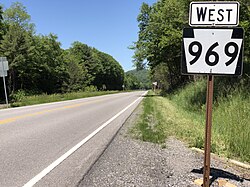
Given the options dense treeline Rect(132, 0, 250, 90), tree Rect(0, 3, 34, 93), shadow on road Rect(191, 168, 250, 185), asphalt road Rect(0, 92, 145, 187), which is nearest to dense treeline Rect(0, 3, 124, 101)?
tree Rect(0, 3, 34, 93)

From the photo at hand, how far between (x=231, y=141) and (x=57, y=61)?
55.2m

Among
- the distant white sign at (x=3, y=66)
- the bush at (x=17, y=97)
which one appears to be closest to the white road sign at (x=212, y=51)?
the distant white sign at (x=3, y=66)

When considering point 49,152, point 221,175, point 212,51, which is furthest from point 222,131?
point 49,152

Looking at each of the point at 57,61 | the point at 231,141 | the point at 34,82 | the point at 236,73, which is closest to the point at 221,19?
the point at 236,73

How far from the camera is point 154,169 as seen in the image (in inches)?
181

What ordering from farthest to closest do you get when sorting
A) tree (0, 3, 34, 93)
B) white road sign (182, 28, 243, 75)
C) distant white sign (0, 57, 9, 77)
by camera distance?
tree (0, 3, 34, 93), distant white sign (0, 57, 9, 77), white road sign (182, 28, 243, 75)

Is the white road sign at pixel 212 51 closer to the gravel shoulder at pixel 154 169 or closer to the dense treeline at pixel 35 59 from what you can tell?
the gravel shoulder at pixel 154 169

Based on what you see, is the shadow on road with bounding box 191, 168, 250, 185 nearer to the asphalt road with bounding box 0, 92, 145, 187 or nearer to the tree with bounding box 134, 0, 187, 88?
the asphalt road with bounding box 0, 92, 145, 187

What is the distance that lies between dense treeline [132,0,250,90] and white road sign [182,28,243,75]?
603 cm

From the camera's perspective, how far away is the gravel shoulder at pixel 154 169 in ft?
13.2

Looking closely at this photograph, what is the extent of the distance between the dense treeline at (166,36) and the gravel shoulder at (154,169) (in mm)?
4939

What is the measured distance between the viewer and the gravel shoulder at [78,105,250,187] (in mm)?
4027

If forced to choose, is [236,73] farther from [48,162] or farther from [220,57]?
[48,162]

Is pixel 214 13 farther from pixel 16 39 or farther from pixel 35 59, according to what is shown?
pixel 35 59
